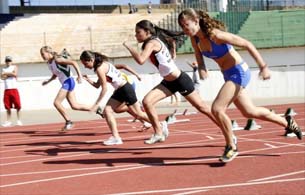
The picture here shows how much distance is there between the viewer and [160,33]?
974 centimetres

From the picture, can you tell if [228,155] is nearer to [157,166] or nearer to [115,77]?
[157,166]

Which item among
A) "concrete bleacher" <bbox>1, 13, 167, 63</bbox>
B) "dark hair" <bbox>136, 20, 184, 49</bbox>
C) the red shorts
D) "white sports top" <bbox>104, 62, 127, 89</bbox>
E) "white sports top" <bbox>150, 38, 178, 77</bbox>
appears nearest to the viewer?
"dark hair" <bbox>136, 20, 184, 49</bbox>

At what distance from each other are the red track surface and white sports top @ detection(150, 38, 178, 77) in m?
1.23

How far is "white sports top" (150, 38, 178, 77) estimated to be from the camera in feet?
31.2

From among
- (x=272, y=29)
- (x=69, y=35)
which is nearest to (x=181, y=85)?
(x=272, y=29)

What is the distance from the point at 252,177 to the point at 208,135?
4.94m

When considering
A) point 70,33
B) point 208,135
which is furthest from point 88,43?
point 208,135

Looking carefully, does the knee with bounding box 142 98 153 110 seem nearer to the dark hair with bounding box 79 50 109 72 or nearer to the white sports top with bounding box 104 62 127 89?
the dark hair with bounding box 79 50 109 72

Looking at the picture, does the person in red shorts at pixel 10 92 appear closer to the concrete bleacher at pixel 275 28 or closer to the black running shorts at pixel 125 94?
the black running shorts at pixel 125 94

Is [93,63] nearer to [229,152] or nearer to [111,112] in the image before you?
[111,112]

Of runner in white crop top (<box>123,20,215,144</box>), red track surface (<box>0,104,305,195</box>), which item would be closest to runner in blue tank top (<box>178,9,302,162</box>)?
red track surface (<box>0,104,305,195</box>)

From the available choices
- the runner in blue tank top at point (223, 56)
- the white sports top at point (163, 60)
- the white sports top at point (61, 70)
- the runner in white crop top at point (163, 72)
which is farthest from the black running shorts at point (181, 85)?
the white sports top at point (61, 70)

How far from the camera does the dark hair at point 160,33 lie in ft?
30.6

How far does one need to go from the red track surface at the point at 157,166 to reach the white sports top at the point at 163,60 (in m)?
1.23
